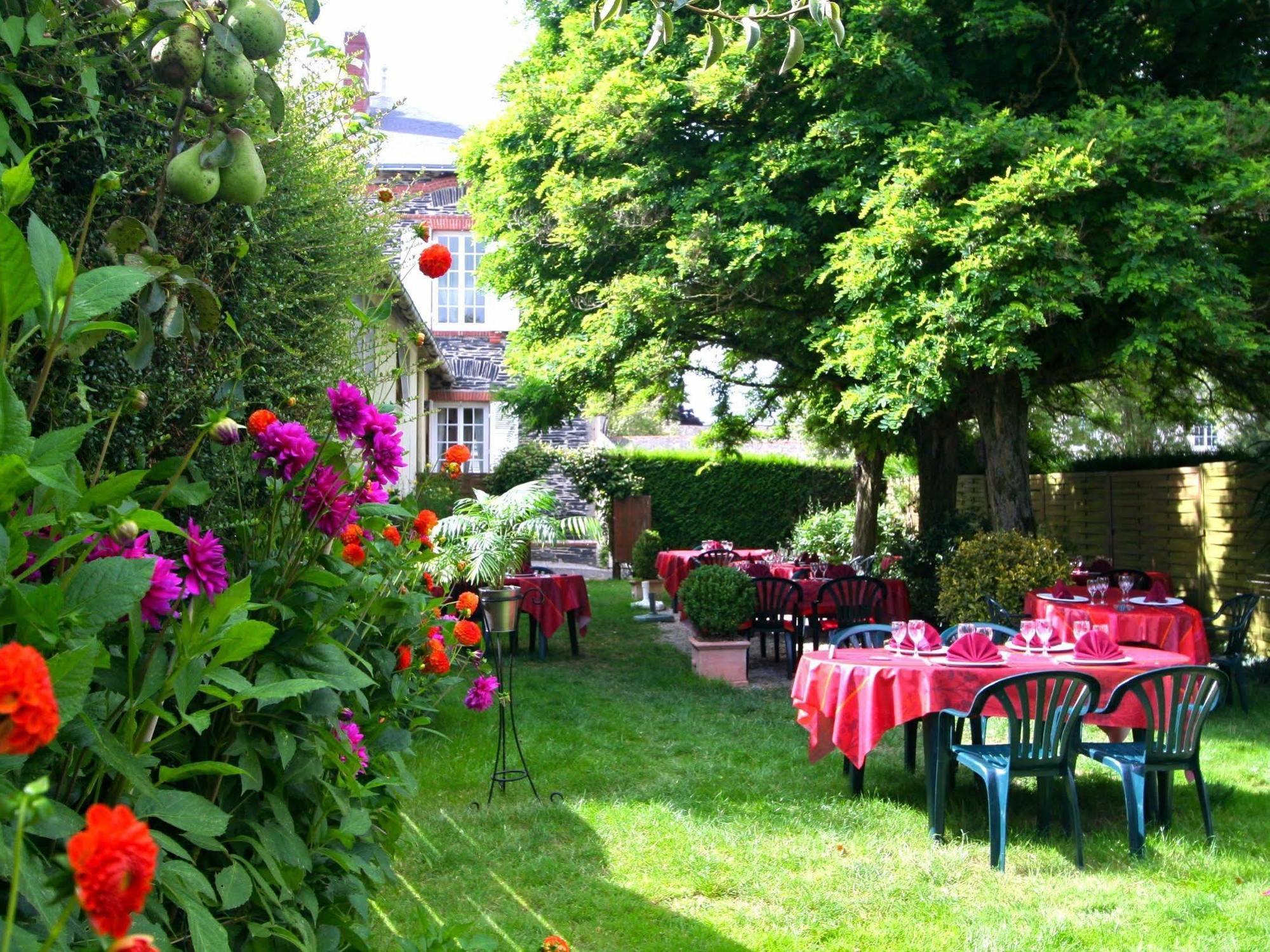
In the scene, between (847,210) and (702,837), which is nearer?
(702,837)

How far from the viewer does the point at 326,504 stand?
213 cm

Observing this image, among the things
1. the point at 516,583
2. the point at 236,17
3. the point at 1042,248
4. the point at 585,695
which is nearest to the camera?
the point at 236,17

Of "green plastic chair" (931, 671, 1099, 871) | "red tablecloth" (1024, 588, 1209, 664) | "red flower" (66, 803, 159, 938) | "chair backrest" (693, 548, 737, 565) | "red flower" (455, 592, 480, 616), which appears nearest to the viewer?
"red flower" (66, 803, 159, 938)

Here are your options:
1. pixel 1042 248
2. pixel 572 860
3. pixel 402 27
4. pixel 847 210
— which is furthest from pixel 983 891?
pixel 847 210

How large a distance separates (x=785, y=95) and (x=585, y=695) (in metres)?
5.61

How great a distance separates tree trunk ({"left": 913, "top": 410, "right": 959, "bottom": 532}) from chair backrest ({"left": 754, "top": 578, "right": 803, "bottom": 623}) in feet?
9.11

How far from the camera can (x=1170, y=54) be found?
958 cm

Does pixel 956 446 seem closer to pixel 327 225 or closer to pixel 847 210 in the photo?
pixel 847 210

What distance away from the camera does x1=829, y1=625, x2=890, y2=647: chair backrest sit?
635 centimetres

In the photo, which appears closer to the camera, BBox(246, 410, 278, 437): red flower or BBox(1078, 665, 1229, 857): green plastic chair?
BBox(246, 410, 278, 437): red flower

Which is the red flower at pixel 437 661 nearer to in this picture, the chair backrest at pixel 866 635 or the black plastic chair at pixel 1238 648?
the chair backrest at pixel 866 635

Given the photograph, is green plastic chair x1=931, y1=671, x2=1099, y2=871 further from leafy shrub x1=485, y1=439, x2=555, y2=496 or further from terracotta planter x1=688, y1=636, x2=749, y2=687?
leafy shrub x1=485, y1=439, x2=555, y2=496

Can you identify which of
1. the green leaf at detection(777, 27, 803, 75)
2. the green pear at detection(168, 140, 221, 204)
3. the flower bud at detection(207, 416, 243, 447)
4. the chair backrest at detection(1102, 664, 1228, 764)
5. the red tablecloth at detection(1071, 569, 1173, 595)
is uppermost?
the green leaf at detection(777, 27, 803, 75)

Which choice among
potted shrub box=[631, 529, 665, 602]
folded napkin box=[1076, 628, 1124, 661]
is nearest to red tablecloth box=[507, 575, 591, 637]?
potted shrub box=[631, 529, 665, 602]
